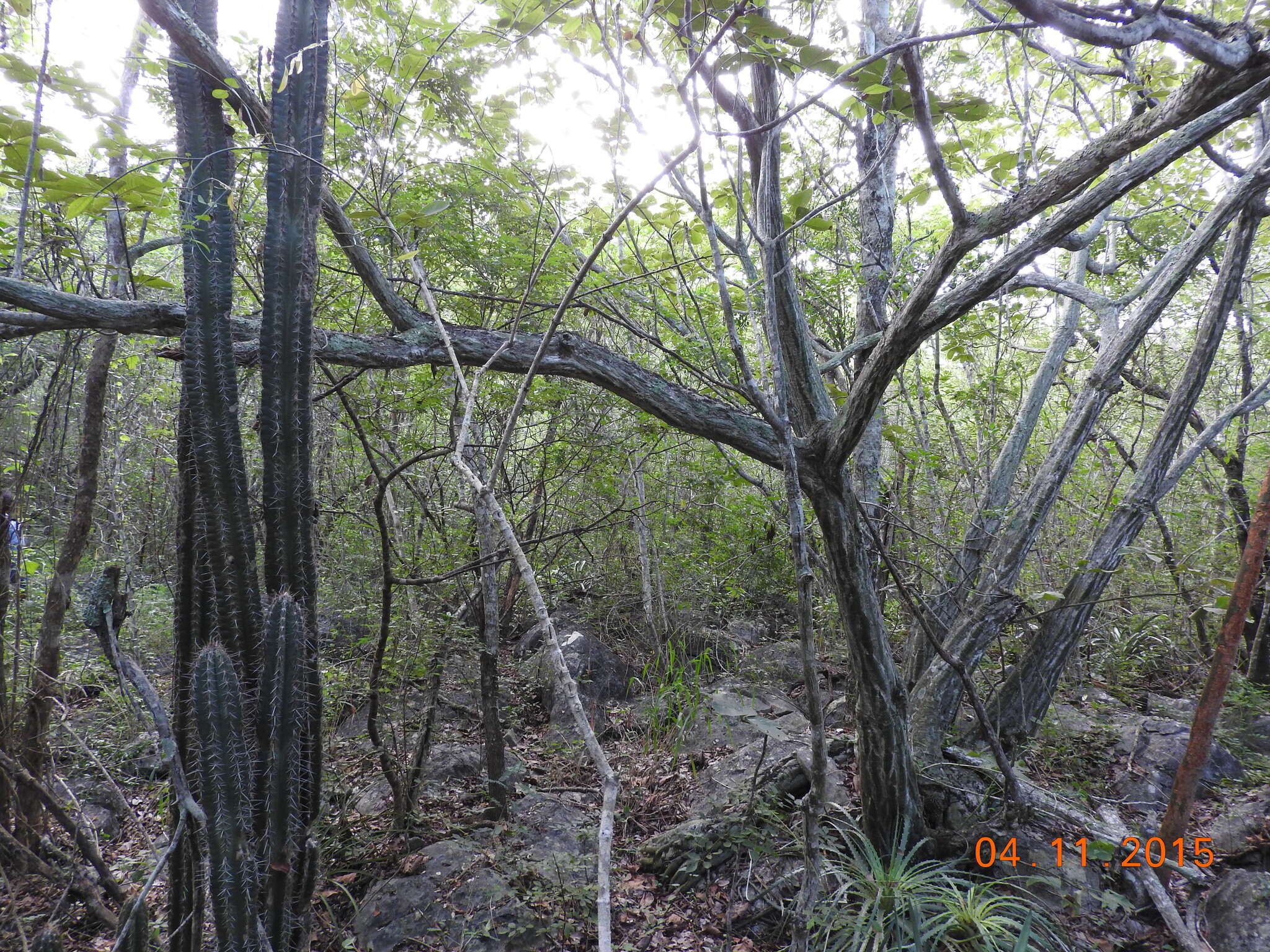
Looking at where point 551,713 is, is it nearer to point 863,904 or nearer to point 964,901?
point 863,904

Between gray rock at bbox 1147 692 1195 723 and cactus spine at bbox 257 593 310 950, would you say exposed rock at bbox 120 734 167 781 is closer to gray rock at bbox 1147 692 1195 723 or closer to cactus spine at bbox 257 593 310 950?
cactus spine at bbox 257 593 310 950

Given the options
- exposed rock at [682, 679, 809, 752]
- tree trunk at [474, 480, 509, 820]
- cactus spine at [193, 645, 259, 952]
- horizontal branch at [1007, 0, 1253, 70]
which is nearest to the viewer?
horizontal branch at [1007, 0, 1253, 70]

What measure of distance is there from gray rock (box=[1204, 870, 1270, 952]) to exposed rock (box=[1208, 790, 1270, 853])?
0.42m

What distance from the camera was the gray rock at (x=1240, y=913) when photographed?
8.20 ft

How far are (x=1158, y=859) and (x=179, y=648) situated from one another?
389 cm

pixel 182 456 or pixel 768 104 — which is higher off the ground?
pixel 768 104

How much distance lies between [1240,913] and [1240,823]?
826 mm

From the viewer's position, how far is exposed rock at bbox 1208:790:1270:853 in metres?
3.08

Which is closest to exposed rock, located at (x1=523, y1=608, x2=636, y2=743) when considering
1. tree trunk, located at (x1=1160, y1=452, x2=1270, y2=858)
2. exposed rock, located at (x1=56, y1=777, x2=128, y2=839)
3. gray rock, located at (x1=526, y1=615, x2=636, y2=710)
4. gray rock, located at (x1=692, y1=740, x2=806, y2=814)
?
gray rock, located at (x1=526, y1=615, x2=636, y2=710)

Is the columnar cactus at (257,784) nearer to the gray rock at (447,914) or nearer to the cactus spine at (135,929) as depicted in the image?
the cactus spine at (135,929)

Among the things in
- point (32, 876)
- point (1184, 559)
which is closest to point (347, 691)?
point (32, 876)

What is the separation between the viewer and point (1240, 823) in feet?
10.5

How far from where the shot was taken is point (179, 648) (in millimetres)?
1814

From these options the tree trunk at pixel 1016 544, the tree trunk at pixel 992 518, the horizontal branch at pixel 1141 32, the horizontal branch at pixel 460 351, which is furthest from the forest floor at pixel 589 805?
the horizontal branch at pixel 1141 32
